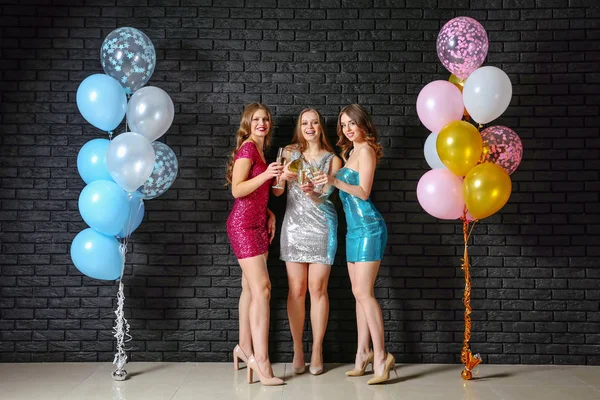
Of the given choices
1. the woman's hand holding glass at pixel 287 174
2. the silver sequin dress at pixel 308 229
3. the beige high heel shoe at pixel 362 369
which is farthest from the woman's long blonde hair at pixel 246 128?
the beige high heel shoe at pixel 362 369

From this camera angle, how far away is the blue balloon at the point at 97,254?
10.9 ft

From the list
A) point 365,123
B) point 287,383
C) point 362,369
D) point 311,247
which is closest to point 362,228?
point 311,247

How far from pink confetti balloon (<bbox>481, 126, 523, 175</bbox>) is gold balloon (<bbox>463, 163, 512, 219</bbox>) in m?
0.11

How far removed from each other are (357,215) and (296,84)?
1037 millimetres

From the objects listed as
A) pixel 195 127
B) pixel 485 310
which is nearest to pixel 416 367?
pixel 485 310

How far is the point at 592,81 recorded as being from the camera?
12.8ft

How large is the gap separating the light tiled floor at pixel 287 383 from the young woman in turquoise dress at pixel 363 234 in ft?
0.50

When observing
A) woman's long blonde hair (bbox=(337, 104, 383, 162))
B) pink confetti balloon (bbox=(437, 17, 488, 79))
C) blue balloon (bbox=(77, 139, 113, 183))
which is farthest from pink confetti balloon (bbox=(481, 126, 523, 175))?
blue balloon (bbox=(77, 139, 113, 183))

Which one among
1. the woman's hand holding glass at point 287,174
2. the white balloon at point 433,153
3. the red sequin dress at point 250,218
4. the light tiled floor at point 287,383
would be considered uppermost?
the white balloon at point 433,153

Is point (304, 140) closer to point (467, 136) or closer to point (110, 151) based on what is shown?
point (467, 136)

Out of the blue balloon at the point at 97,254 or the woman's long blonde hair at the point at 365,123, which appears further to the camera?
the woman's long blonde hair at the point at 365,123

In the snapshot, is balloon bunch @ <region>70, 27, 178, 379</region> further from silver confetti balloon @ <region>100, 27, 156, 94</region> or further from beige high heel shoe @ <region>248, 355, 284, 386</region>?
beige high heel shoe @ <region>248, 355, 284, 386</region>

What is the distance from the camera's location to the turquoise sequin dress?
137 inches

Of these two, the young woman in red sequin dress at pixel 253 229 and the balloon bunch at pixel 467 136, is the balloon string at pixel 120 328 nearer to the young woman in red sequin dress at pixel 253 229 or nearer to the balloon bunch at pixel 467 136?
the young woman in red sequin dress at pixel 253 229
